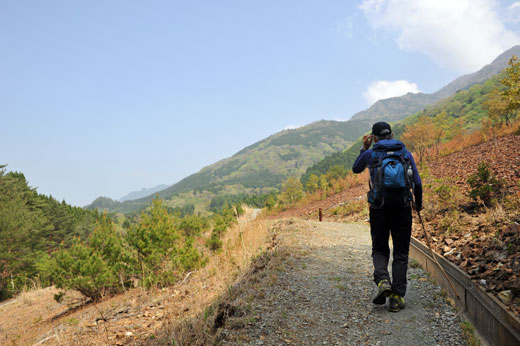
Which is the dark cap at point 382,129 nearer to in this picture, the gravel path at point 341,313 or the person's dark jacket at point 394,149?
the person's dark jacket at point 394,149

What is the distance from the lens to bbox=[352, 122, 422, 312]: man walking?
3.07 metres

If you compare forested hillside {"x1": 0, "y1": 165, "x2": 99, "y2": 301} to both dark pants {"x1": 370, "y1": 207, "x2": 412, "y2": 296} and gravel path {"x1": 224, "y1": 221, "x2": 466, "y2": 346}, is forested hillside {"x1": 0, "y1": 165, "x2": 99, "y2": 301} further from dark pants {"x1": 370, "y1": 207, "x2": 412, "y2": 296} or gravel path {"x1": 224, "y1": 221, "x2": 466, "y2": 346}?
dark pants {"x1": 370, "y1": 207, "x2": 412, "y2": 296}

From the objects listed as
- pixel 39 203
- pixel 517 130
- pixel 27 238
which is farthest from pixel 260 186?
pixel 517 130

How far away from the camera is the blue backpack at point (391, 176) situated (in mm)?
3027

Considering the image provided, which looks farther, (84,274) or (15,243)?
(15,243)

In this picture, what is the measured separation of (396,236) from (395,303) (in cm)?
78

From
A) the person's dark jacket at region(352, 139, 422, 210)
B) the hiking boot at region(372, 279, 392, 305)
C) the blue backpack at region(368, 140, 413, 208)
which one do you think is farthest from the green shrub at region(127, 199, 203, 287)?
the blue backpack at region(368, 140, 413, 208)

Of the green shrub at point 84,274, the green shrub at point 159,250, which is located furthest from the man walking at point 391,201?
the green shrub at point 84,274

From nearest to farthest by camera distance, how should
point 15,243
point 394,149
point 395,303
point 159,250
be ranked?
point 394,149
point 395,303
point 159,250
point 15,243

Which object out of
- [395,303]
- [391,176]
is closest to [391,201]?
[391,176]

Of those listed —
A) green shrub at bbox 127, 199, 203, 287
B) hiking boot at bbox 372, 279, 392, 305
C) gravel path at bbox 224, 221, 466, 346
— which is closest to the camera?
gravel path at bbox 224, 221, 466, 346

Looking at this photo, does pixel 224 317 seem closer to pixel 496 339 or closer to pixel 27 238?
pixel 496 339

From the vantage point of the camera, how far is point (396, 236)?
328 centimetres

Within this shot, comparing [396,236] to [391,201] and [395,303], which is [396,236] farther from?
[395,303]
